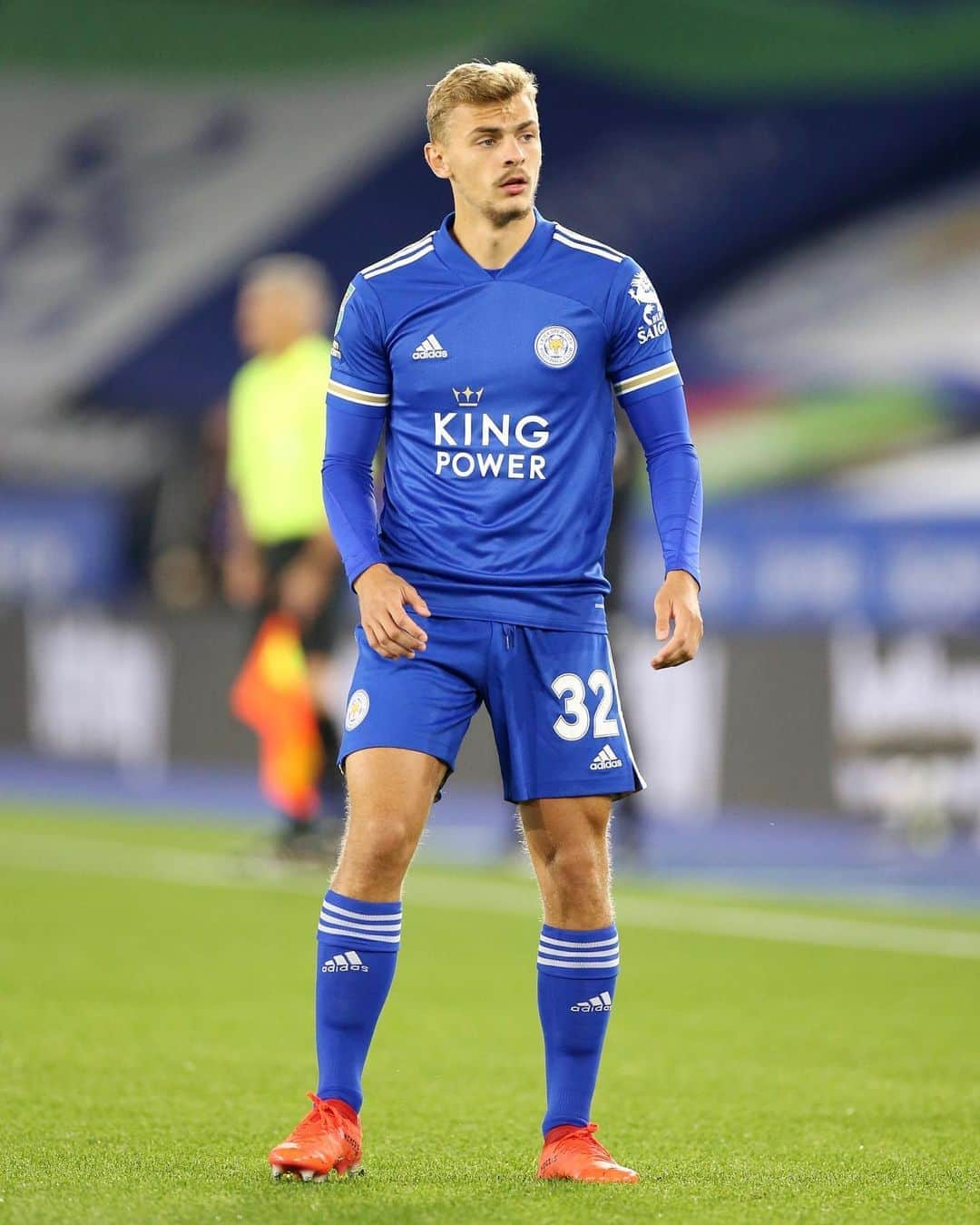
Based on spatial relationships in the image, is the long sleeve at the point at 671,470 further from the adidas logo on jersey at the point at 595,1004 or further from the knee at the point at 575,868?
the adidas logo on jersey at the point at 595,1004

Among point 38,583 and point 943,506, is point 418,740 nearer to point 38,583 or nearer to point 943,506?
point 38,583

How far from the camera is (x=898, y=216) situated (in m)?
23.5

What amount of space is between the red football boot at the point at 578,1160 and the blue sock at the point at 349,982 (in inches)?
14.6

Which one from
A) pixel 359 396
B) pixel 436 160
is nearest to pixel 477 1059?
pixel 359 396

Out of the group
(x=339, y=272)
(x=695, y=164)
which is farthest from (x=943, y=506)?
(x=339, y=272)

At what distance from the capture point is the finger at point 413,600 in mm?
4027

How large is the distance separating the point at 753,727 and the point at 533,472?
7183 mm

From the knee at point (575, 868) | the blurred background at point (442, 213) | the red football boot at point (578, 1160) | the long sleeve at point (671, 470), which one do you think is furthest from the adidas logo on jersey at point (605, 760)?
the blurred background at point (442, 213)

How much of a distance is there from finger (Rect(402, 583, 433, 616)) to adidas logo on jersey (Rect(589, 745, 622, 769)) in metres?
0.42

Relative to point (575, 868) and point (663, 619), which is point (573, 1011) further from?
point (663, 619)

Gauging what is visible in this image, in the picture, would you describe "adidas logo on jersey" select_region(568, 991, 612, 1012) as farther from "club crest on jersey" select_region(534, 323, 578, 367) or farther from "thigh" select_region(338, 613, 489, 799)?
"club crest on jersey" select_region(534, 323, 578, 367)

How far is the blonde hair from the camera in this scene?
405cm

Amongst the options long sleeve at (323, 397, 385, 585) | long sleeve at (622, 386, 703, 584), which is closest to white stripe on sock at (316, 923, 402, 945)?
long sleeve at (323, 397, 385, 585)

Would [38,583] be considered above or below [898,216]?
below
